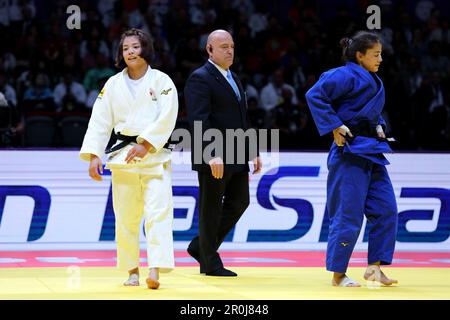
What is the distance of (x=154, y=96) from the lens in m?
6.16

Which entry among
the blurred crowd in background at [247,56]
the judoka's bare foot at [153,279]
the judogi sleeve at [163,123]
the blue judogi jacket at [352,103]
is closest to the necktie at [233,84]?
the blue judogi jacket at [352,103]

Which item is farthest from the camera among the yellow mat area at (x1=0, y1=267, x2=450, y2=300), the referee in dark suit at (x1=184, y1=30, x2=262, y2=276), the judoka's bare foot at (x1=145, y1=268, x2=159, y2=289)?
the referee in dark suit at (x1=184, y1=30, x2=262, y2=276)

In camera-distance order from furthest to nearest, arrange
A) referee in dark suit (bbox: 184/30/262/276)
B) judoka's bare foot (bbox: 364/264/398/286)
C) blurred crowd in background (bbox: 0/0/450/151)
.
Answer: blurred crowd in background (bbox: 0/0/450/151) < referee in dark suit (bbox: 184/30/262/276) < judoka's bare foot (bbox: 364/264/398/286)

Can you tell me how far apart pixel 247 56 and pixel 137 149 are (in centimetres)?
756

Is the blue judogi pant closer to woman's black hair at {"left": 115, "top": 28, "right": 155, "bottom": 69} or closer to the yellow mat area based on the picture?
the yellow mat area

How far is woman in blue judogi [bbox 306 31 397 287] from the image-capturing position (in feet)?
20.6

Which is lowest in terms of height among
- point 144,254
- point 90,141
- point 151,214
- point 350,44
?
point 144,254

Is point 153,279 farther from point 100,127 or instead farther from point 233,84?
point 233,84

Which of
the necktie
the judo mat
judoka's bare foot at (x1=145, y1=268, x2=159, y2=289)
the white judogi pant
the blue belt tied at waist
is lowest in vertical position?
the judo mat

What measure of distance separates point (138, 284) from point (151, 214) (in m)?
0.53

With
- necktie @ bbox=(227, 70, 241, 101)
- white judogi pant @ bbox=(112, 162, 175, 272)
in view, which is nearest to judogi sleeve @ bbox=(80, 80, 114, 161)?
→ white judogi pant @ bbox=(112, 162, 175, 272)
